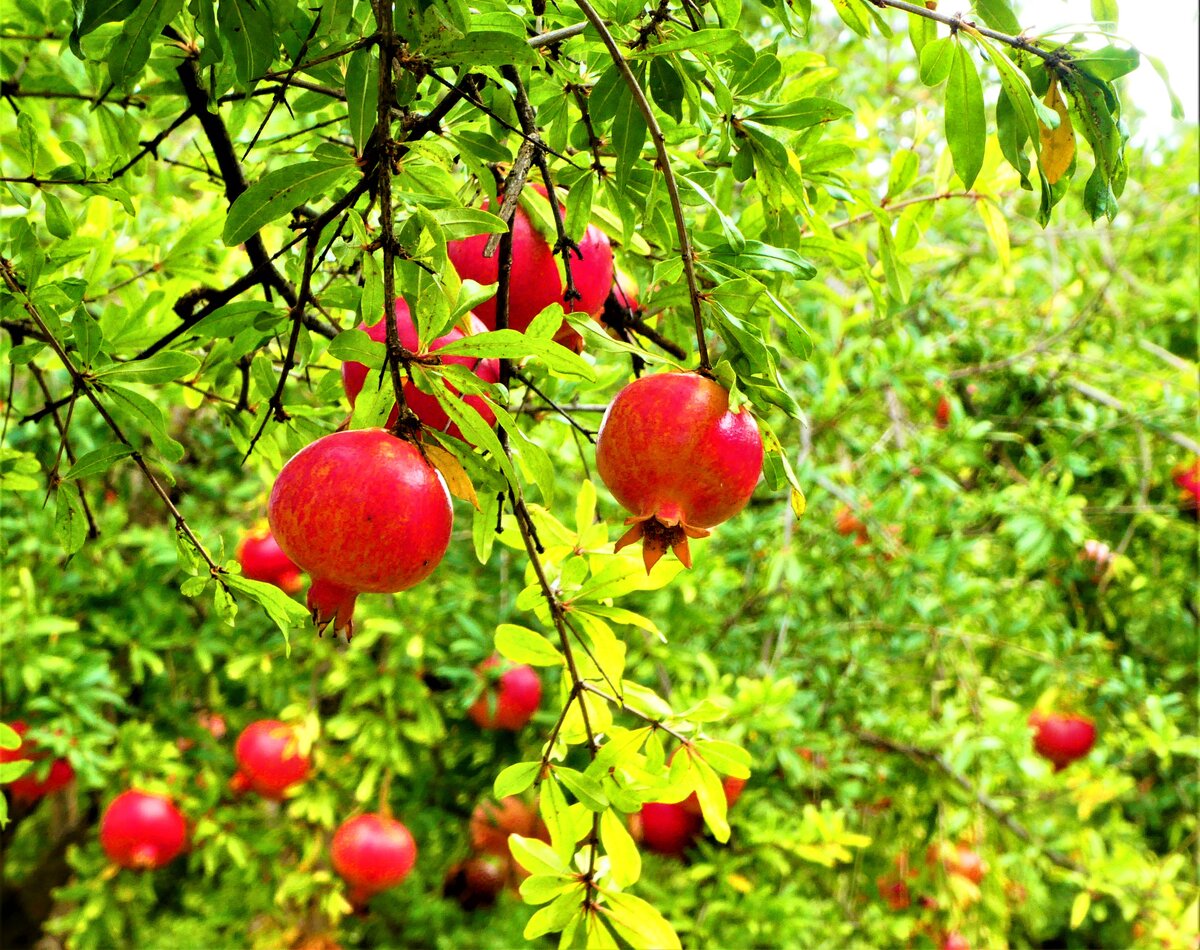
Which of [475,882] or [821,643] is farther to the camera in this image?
[475,882]

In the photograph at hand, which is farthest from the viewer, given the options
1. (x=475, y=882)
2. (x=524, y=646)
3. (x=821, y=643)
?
(x=475, y=882)

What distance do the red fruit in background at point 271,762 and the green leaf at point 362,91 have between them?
4.99 feet

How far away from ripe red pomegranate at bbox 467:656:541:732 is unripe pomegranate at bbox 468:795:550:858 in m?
0.26

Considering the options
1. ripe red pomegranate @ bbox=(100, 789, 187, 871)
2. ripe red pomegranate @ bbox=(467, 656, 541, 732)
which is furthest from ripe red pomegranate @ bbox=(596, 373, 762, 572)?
ripe red pomegranate @ bbox=(100, 789, 187, 871)

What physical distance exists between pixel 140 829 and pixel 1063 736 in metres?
2.25

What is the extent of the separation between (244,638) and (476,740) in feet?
1.65

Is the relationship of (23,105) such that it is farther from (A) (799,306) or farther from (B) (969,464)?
(B) (969,464)

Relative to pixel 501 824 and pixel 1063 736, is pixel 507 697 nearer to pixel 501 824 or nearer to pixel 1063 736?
pixel 501 824

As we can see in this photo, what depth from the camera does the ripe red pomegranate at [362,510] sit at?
536mm

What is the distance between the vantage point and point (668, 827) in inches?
73.6

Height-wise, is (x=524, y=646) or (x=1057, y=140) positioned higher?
(x=1057, y=140)

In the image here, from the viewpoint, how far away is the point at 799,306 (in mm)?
2033

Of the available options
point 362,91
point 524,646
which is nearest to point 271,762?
point 524,646

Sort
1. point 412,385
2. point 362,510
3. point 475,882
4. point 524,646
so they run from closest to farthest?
point 362,510 < point 412,385 < point 524,646 < point 475,882
